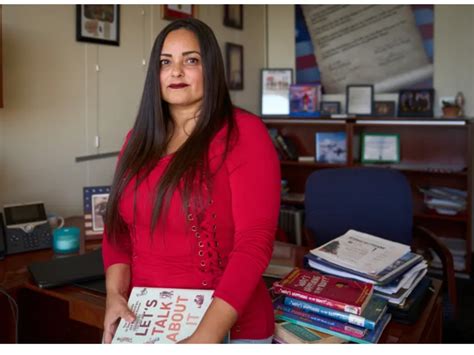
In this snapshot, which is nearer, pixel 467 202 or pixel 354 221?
pixel 354 221

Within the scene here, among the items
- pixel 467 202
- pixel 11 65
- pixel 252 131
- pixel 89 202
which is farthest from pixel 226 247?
pixel 467 202

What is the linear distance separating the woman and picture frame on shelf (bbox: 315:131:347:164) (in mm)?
2813

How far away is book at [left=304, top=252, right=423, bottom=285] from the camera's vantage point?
1.42m

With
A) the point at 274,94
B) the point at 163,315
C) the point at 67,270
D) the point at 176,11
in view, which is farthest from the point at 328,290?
the point at 274,94

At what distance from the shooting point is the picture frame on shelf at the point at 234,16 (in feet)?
12.4

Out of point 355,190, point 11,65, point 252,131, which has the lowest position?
point 355,190

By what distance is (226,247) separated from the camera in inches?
47.9

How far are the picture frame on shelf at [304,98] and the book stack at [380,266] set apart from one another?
8.65 ft

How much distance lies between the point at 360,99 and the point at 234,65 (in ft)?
3.43

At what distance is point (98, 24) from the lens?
2.67 metres

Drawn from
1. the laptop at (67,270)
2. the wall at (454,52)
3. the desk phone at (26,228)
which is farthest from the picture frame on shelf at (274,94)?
the laptop at (67,270)

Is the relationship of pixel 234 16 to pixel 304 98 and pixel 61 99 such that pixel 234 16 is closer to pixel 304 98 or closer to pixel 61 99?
pixel 304 98

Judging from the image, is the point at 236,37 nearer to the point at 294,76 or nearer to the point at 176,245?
the point at 294,76
